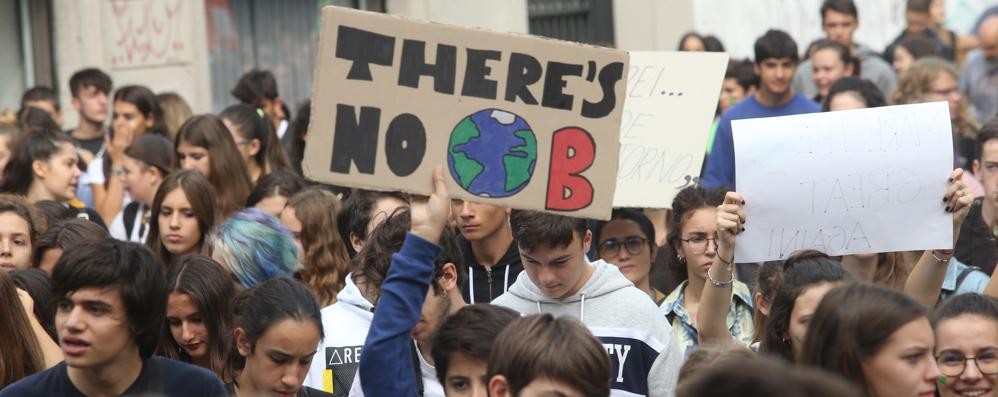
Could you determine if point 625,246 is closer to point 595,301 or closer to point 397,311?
point 595,301

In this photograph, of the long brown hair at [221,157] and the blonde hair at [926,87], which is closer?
the long brown hair at [221,157]

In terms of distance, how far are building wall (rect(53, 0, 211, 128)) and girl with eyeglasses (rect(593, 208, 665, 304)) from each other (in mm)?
7070

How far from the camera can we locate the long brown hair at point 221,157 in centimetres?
924

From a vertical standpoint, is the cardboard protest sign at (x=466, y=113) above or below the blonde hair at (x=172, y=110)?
above

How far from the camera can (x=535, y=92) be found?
5.49 meters

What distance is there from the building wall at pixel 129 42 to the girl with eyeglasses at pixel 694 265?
7.74 m

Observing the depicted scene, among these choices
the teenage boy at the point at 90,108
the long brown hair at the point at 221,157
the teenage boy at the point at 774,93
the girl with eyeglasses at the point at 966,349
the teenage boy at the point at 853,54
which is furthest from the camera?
the teenage boy at the point at 853,54

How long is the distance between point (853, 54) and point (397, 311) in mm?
8707

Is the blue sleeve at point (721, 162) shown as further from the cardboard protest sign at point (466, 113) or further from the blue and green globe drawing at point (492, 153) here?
the blue and green globe drawing at point (492, 153)

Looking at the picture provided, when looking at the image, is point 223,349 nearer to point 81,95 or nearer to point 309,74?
point 81,95

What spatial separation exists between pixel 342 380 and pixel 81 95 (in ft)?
20.7

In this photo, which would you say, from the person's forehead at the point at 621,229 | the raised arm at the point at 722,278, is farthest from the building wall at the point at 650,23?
the raised arm at the point at 722,278

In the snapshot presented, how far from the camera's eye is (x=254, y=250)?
282 inches

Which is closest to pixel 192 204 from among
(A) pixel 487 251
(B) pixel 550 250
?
(A) pixel 487 251
